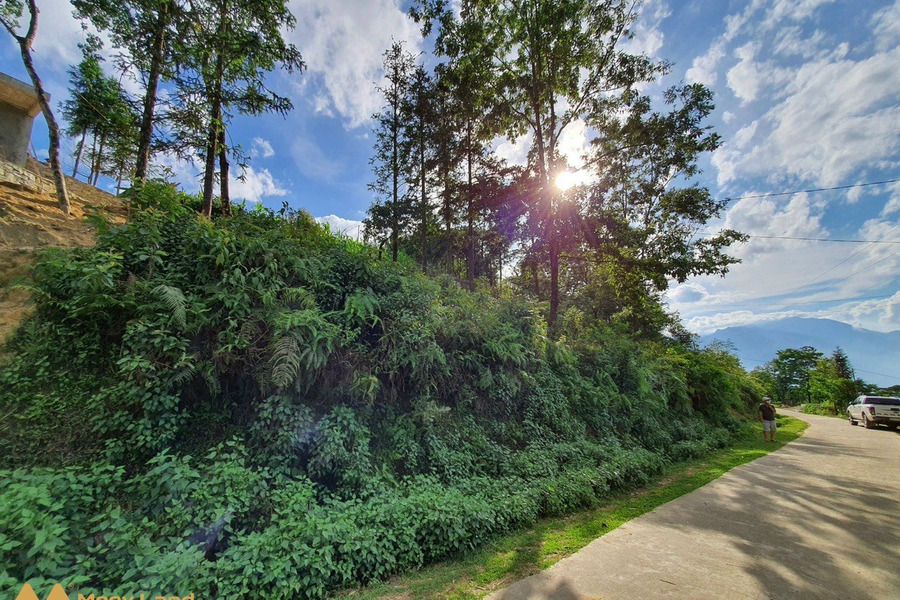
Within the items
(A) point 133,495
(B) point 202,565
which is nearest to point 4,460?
(A) point 133,495

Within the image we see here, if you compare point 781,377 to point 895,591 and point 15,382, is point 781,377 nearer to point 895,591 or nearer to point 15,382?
point 895,591

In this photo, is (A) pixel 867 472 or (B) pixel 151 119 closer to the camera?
(A) pixel 867 472

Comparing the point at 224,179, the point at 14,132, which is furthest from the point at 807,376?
the point at 14,132

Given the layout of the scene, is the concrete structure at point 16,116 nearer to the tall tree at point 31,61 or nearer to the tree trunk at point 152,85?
the tall tree at point 31,61

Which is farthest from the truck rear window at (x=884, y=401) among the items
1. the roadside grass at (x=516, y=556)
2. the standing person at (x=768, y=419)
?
the roadside grass at (x=516, y=556)

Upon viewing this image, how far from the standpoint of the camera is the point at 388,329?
5.07 meters

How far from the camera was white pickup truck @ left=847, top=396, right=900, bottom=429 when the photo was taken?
1447 centimetres

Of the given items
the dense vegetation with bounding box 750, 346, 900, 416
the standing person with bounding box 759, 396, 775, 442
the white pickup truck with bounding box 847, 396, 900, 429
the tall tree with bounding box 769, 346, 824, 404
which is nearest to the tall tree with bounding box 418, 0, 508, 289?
the standing person with bounding box 759, 396, 775, 442

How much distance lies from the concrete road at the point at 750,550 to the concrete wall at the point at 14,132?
15.8 metres

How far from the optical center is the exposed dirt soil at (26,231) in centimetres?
437

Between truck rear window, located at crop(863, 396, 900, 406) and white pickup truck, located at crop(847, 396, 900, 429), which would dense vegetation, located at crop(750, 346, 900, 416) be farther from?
truck rear window, located at crop(863, 396, 900, 406)

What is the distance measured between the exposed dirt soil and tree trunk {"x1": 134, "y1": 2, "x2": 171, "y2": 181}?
178cm

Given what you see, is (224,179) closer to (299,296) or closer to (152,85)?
(152,85)

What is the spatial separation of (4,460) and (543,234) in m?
11.8
